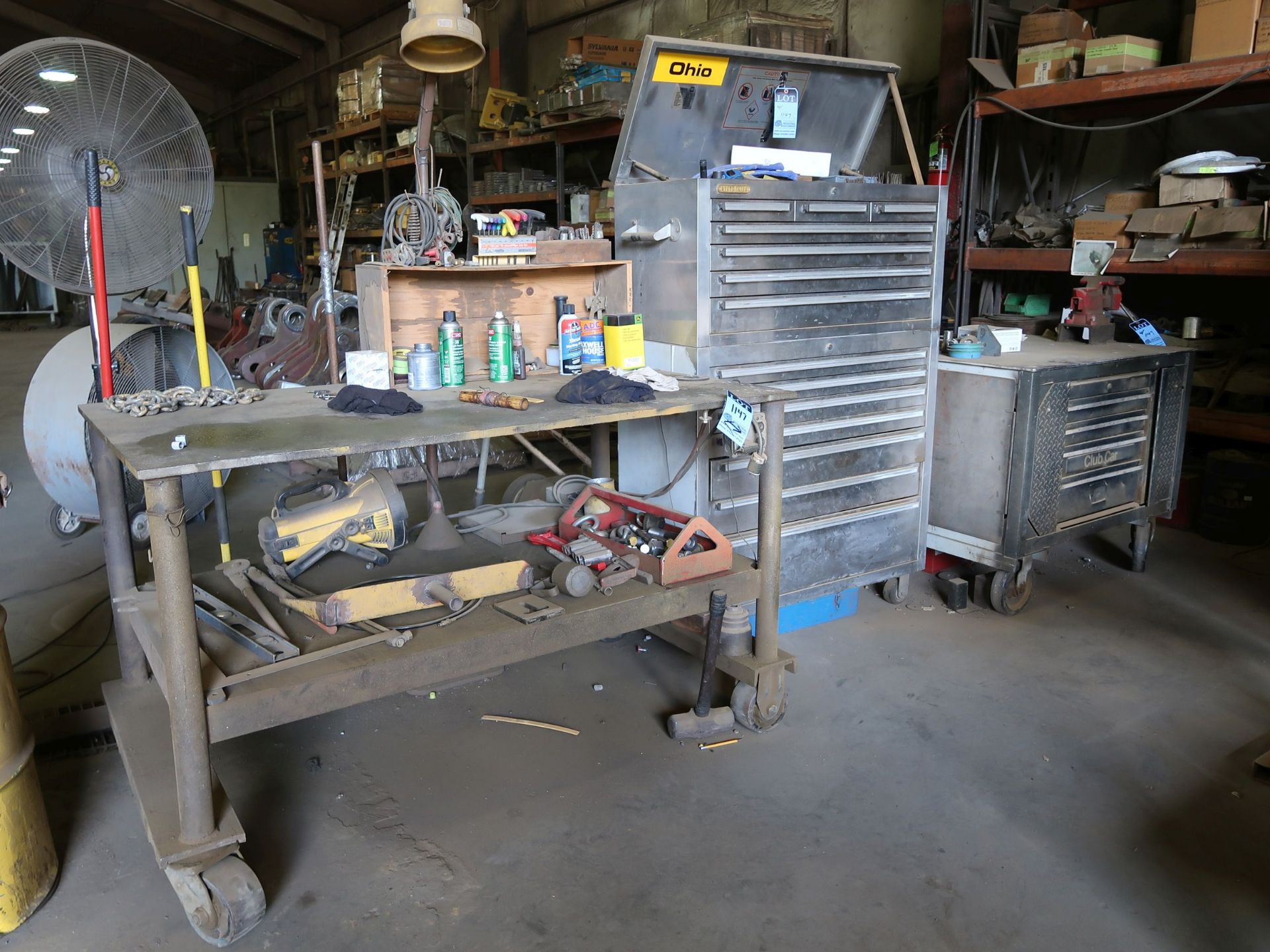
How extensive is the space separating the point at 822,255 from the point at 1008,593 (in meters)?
1.29

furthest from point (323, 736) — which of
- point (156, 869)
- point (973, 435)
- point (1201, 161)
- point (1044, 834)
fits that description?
point (1201, 161)

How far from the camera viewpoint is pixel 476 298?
2604 millimetres

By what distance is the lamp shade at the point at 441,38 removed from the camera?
84.1 inches

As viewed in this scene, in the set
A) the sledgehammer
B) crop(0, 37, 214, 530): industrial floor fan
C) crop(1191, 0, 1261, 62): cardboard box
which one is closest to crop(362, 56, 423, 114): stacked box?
crop(0, 37, 214, 530): industrial floor fan

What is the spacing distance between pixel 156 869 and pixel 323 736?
0.55 meters

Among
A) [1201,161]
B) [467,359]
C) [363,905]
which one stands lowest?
[363,905]

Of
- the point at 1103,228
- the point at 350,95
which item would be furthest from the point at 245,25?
the point at 1103,228

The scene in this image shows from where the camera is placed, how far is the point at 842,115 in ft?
9.78

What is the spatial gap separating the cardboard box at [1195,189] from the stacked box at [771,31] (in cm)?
192

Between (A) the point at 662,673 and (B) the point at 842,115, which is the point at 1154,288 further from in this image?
(A) the point at 662,673

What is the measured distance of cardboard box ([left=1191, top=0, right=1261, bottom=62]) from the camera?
3.18 meters

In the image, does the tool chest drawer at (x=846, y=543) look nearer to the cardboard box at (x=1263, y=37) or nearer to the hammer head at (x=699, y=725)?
the hammer head at (x=699, y=725)

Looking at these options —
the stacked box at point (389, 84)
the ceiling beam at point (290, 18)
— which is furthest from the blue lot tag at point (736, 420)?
the ceiling beam at point (290, 18)

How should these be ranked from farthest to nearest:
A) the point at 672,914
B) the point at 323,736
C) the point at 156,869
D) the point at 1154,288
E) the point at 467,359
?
the point at 1154,288 < the point at 467,359 < the point at 323,736 < the point at 156,869 < the point at 672,914
